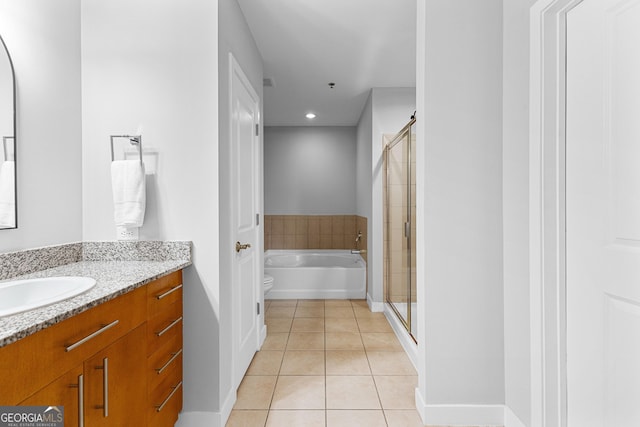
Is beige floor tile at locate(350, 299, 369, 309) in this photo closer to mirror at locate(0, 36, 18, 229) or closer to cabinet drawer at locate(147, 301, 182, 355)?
cabinet drawer at locate(147, 301, 182, 355)

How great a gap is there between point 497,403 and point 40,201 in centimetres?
245

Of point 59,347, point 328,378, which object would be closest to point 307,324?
point 328,378

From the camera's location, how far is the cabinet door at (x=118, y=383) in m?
1.12

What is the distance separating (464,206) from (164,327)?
1.58 m

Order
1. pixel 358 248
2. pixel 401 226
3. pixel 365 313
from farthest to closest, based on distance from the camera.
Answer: pixel 358 248, pixel 365 313, pixel 401 226

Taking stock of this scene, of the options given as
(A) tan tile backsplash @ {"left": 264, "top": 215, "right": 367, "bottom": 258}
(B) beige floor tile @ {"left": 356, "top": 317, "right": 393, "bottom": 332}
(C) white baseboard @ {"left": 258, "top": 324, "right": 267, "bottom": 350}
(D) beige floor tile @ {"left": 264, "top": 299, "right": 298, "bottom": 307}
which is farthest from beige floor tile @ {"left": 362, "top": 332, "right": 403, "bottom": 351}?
(A) tan tile backsplash @ {"left": 264, "top": 215, "right": 367, "bottom": 258}

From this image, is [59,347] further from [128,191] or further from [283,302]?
[283,302]

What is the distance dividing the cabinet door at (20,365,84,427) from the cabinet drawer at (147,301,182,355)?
41cm

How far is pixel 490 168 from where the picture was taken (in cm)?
188

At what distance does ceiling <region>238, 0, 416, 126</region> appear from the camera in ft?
7.89

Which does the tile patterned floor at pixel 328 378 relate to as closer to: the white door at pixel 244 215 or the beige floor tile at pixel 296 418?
the beige floor tile at pixel 296 418

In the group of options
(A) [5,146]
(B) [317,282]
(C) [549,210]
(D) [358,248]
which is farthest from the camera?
(D) [358,248]

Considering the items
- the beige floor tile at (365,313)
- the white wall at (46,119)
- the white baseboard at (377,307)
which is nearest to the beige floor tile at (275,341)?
the beige floor tile at (365,313)

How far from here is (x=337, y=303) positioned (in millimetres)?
4367
